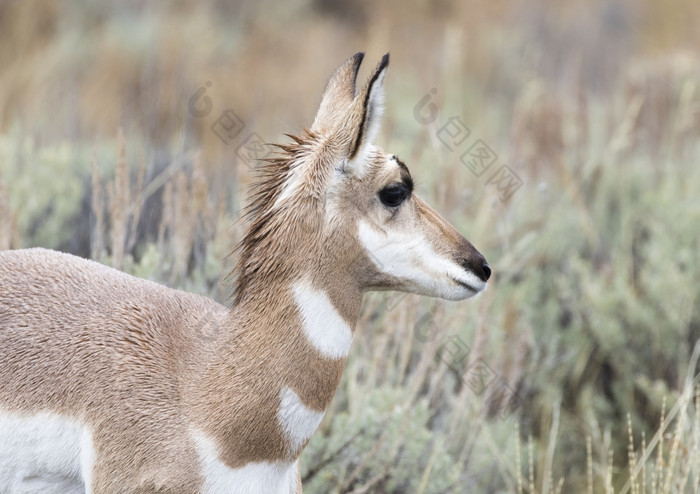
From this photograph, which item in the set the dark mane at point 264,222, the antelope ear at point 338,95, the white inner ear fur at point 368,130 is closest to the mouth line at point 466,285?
the white inner ear fur at point 368,130

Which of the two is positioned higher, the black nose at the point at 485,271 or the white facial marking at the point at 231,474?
the black nose at the point at 485,271

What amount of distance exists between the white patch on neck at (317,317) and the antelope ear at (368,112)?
45 centimetres

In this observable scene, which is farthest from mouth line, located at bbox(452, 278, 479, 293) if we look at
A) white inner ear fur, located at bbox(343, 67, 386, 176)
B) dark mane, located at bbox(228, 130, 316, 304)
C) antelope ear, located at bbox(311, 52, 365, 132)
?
antelope ear, located at bbox(311, 52, 365, 132)

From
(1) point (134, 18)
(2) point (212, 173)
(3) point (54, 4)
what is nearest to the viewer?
(2) point (212, 173)

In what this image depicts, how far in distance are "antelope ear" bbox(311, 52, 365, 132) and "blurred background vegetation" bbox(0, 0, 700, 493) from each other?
1.55 ft

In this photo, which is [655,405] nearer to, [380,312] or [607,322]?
[607,322]

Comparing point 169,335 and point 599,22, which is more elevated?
point 599,22

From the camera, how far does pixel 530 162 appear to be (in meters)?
8.64

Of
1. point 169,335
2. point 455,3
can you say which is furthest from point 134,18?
point 169,335

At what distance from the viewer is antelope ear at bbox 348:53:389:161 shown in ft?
9.55

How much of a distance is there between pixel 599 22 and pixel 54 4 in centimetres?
828

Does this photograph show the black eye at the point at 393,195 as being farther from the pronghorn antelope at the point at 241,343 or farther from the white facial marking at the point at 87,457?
the white facial marking at the point at 87,457

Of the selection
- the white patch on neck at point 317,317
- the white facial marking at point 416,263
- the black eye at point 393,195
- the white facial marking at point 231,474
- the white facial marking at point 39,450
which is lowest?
the white facial marking at point 39,450

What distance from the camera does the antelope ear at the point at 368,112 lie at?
2912 mm
